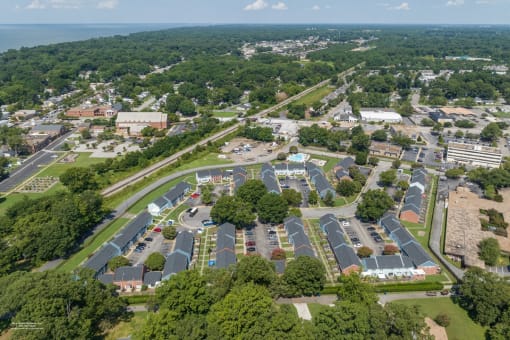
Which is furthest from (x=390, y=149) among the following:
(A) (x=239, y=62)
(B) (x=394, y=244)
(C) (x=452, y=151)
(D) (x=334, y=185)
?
(A) (x=239, y=62)

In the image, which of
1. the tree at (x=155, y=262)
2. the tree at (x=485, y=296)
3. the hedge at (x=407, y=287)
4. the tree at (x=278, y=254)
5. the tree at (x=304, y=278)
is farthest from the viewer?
the tree at (x=278, y=254)

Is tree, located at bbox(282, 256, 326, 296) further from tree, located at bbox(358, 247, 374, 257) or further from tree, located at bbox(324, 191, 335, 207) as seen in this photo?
tree, located at bbox(324, 191, 335, 207)

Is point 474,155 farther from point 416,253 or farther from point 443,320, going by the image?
point 443,320

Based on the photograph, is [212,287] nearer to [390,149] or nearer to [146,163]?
[146,163]

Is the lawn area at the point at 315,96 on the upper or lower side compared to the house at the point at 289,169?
upper

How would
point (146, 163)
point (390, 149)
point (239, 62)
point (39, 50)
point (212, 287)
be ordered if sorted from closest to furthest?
point (212, 287), point (146, 163), point (390, 149), point (239, 62), point (39, 50)

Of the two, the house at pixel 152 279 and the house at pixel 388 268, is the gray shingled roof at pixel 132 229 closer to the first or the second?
the house at pixel 152 279

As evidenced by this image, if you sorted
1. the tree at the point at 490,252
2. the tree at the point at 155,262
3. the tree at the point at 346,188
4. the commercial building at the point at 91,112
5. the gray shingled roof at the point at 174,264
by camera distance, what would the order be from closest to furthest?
the gray shingled roof at the point at 174,264, the tree at the point at 155,262, the tree at the point at 490,252, the tree at the point at 346,188, the commercial building at the point at 91,112

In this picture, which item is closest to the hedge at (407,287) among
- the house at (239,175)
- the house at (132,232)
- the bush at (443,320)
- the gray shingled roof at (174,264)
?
the bush at (443,320)
